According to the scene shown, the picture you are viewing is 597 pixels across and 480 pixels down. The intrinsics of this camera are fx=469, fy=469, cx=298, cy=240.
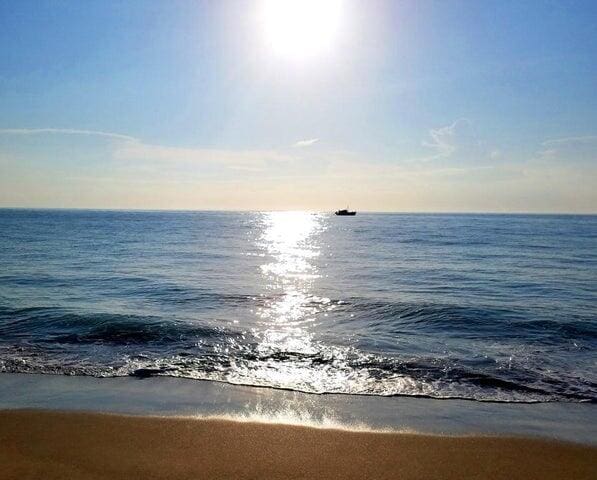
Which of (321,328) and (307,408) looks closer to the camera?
(307,408)

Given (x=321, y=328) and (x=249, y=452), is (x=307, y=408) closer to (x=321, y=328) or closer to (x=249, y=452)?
(x=249, y=452)

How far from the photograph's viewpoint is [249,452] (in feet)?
20.6

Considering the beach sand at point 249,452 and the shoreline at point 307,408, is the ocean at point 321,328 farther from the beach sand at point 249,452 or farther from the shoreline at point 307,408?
the beach sand at point 249,452

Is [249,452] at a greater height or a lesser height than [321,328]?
greater

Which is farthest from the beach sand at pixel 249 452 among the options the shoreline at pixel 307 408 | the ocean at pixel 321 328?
the ocean at pixel 321 328

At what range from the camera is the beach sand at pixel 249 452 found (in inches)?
228

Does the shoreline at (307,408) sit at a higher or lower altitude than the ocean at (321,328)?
higher

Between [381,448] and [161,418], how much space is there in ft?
11.4

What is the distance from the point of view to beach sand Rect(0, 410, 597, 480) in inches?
228

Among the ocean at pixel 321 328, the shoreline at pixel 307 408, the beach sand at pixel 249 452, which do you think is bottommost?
the ocean at pixel 321 328

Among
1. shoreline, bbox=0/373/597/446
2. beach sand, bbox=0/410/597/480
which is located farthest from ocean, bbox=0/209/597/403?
beach sand, bbox=0/410/597/480

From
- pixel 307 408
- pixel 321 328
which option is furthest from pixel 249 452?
pixel 321 328

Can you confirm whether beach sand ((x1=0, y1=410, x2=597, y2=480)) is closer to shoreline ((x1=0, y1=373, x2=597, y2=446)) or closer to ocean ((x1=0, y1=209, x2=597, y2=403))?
shoreline ((x1=0, y1=373, x2=597, y2=446))

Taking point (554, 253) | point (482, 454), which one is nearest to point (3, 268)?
point (482, 454)
